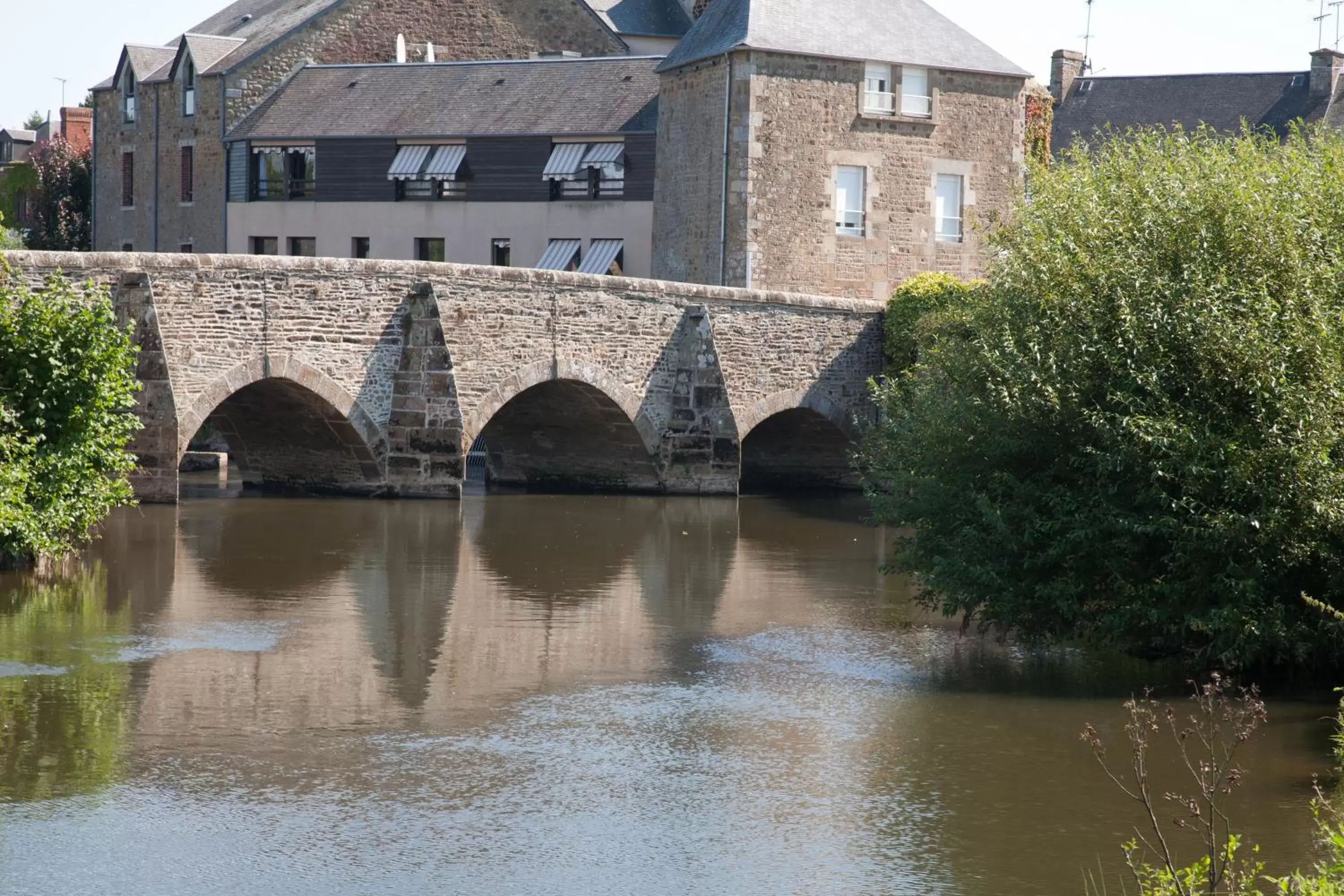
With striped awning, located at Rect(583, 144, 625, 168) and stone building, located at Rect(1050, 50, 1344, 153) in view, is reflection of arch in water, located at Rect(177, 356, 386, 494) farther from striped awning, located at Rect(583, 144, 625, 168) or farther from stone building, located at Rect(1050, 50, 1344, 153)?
stone building, located at Rect(1050, 50, 1344, 153)

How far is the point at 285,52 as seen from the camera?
38.0 m

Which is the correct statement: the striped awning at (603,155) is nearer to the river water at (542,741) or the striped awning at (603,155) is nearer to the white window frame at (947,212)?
the white window frame at (947,212)

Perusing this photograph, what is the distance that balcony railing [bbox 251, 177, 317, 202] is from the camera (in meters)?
36.8

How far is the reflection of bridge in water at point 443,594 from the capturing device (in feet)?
39.0

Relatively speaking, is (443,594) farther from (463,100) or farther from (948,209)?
(463,100)

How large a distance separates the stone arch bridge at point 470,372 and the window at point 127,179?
58.7 ft

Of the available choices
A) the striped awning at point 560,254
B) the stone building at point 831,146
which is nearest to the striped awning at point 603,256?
the striped awning at point 560,254

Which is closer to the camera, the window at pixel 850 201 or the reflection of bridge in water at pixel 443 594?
the reflection of bridge in water at pixel 443 594

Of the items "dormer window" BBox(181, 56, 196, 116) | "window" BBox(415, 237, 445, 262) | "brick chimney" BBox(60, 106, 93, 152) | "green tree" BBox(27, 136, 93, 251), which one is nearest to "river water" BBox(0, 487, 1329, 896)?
"window" BBox(415, 237, 445, 262)

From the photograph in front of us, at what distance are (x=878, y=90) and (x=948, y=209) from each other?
252 centimetres

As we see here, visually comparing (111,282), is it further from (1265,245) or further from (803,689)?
(1265,245)

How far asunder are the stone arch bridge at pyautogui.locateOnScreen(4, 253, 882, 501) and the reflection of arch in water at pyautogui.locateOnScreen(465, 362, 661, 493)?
0.03m

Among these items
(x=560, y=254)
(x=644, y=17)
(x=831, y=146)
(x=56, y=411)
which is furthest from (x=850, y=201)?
(x=56, y=411)

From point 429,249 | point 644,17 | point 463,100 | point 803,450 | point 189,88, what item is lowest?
point 803,450
